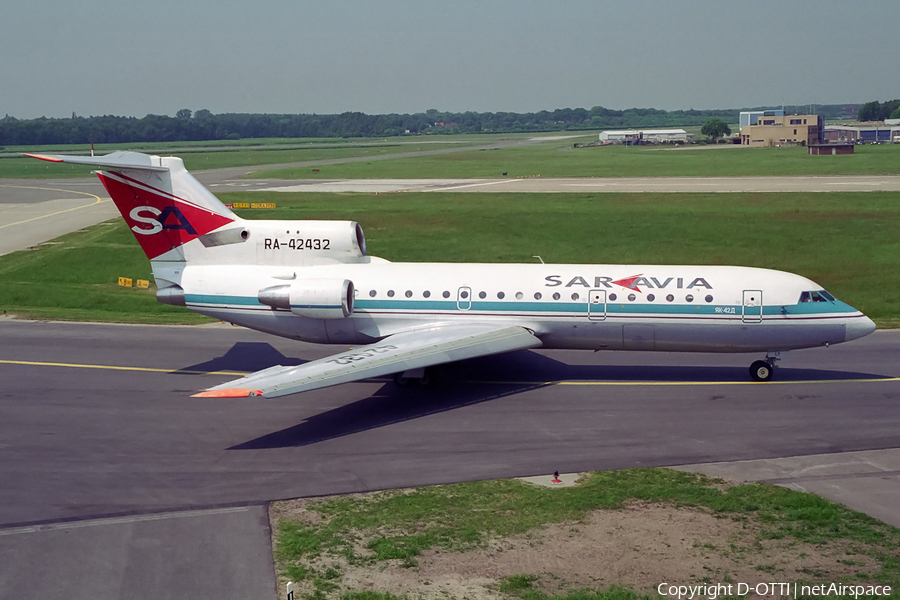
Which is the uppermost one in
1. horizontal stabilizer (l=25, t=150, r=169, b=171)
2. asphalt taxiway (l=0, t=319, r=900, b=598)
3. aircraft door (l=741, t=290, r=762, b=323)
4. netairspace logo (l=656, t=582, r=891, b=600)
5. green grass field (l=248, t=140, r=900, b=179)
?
green grass field (l=248, t=140, r=900, b=179)

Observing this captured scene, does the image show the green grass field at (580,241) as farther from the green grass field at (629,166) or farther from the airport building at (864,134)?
the airport building at (864,134)

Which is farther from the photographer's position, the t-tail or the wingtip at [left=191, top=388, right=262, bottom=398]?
the t-tail

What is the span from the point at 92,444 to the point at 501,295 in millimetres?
12819

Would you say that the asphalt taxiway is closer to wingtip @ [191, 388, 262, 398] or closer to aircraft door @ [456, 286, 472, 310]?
wingtip @ [191, 388, 262, 398]

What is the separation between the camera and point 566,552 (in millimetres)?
15859

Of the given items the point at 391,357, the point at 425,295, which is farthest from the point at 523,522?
the point at 425,295

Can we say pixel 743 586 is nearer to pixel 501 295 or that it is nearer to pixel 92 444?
pixel 501 295

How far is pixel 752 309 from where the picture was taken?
26.5 metres

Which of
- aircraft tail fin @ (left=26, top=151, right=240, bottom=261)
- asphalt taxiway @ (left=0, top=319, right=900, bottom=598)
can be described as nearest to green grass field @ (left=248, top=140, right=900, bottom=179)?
asphalt taxiway @ (left=0, top=319, right=900, bottom=598)

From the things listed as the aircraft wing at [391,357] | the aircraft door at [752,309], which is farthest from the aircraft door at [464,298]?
the aircraft door at [752,309]

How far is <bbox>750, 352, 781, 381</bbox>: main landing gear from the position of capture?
2738 cm

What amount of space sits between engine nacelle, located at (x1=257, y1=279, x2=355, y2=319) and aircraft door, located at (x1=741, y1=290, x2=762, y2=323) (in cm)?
1243

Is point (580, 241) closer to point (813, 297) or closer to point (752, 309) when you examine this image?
point (813, 297)

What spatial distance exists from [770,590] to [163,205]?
22.6 m
